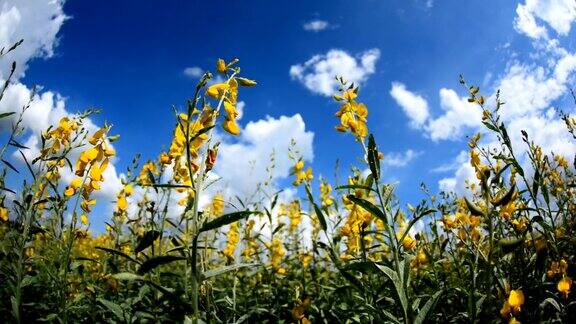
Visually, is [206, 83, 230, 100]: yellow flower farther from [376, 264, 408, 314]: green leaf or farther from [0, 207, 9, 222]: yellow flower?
[0, 207, 9, 222]: yellow flower

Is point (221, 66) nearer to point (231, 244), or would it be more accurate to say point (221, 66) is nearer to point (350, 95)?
point (350, 95)

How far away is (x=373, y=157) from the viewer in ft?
6.50

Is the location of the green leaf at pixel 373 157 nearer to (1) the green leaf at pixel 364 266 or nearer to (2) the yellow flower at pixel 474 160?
(1) the green leaf at pixel 364 266

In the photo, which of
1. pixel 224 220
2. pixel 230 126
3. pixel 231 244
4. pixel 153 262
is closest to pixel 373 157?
pixel 230 126

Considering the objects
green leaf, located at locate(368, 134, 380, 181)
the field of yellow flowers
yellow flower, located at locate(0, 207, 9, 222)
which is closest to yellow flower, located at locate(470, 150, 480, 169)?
the field of yellow flowers

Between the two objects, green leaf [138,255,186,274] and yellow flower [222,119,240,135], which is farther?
yellow flower [222,119,240,135]

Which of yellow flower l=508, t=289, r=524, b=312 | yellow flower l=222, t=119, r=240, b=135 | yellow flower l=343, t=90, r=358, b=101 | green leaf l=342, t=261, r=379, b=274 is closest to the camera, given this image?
yellow flower l=508, t=289, r=524, b=312

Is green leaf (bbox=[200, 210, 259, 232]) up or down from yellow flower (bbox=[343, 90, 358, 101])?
down

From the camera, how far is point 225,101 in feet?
6.20

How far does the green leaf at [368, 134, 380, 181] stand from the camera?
1930 millimetres

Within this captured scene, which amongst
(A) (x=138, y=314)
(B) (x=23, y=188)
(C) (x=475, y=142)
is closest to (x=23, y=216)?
(B) (x=23, y=188)

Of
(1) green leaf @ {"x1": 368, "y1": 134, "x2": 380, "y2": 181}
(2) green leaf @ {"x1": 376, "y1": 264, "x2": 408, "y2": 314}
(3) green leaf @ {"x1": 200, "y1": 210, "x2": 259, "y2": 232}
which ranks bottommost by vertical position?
(2) green leaf @ {"x1": 376, "y1": 264, "x2": 408, "y2": 314}

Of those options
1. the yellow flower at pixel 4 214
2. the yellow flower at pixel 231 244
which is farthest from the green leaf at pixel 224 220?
the yellow flower at pixel 231 244

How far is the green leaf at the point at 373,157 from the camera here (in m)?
1.93
